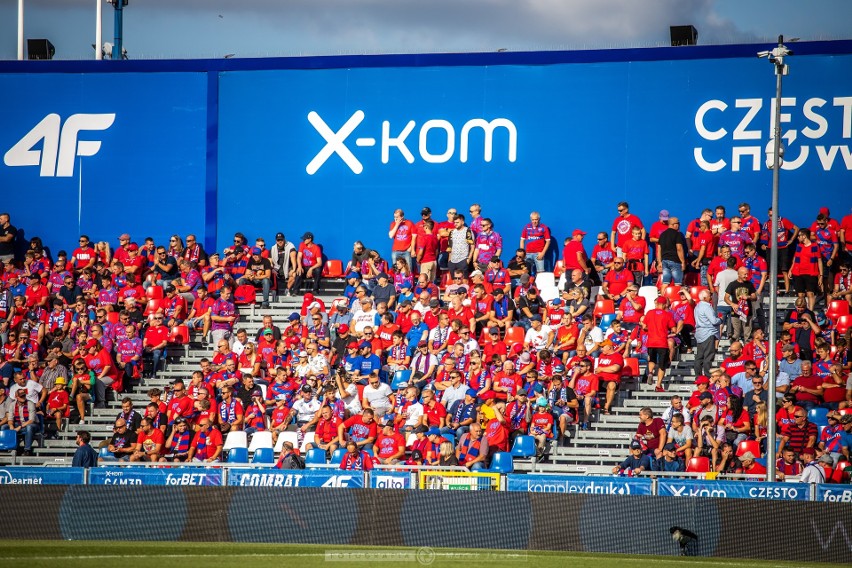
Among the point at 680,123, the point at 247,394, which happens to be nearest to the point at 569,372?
the point at 247,394

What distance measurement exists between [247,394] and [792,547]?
11.2m

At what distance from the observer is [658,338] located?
2192 centimetres

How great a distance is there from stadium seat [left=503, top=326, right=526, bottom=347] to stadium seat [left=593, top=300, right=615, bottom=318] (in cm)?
159

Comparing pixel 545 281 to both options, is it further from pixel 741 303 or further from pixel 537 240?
pixel 741 303

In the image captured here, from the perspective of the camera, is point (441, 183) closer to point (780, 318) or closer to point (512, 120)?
point (512, 120)

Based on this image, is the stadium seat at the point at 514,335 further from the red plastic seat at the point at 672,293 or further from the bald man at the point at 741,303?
the bald man at the point at 741,303

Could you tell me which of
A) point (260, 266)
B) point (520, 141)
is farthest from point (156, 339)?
point (520, 141)

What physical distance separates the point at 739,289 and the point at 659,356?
204cm

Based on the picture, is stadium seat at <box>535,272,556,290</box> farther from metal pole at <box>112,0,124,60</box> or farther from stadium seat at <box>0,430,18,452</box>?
metal pole at <box>112,0,124,60</box>

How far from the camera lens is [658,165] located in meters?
27.0

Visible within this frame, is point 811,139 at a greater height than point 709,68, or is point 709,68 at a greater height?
point 709,68

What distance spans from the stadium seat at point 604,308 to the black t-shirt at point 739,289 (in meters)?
2.26

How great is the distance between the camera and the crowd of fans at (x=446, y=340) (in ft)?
67.4

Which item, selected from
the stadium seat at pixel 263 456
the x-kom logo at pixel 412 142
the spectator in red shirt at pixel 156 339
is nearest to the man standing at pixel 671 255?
the x-kom logo at pixel 412 142
